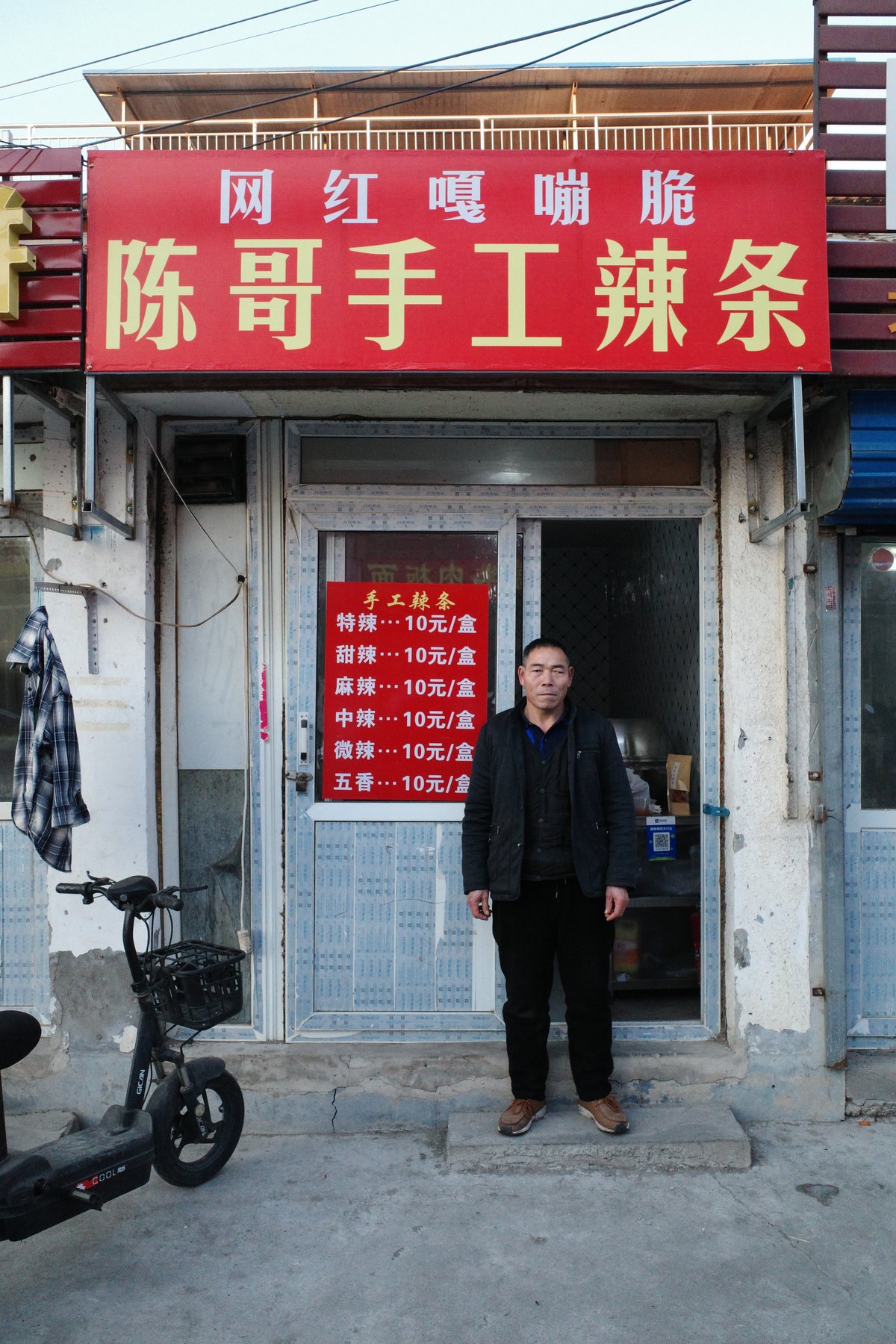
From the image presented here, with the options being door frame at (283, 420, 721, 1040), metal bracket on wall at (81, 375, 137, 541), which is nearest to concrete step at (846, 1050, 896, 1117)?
door frame at (283, 420, 721, 1040)

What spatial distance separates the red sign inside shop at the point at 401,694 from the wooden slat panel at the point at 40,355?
1463 millimetres

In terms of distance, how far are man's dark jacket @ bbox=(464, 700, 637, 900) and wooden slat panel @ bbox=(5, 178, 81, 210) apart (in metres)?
2.75

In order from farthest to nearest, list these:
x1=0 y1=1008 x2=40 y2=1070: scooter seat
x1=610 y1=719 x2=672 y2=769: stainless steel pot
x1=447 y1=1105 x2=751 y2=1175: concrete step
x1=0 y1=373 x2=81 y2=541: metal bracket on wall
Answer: x1=610 y1=719 x2=672 y2=769: stainless steel pot, x1=447 y1=1105 x2=751 y2=1175: concrete step, x1=0 y1=373 x2=81 y2=541: metal bracket on wall, x1=0 y1=1008 x2=40 y2=1070: scooter seat

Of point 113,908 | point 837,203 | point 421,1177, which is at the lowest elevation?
point 421,1177

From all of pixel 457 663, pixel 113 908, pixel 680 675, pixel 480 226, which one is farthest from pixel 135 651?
pixel 680 675

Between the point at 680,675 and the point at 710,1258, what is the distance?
260 cm

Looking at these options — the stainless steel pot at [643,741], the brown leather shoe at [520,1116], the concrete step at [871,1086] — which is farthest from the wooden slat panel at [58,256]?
the concrete step at [871,1086]

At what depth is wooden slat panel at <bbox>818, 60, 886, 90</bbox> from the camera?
3727 millimetres

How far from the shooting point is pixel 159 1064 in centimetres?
341

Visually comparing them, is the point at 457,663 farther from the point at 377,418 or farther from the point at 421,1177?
the point at 421,1177

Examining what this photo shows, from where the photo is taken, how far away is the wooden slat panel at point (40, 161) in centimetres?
357

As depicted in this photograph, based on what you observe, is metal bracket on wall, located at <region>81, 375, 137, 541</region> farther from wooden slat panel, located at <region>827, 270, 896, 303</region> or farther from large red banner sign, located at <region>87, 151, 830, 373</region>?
wooden slat panel, located at <region>827, 270, 896, 303</region>

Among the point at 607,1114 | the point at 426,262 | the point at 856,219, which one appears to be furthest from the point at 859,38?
the point at 607,1114

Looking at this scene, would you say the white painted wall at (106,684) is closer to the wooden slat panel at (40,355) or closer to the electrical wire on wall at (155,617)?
the electrical wire on wall at (155,617)
